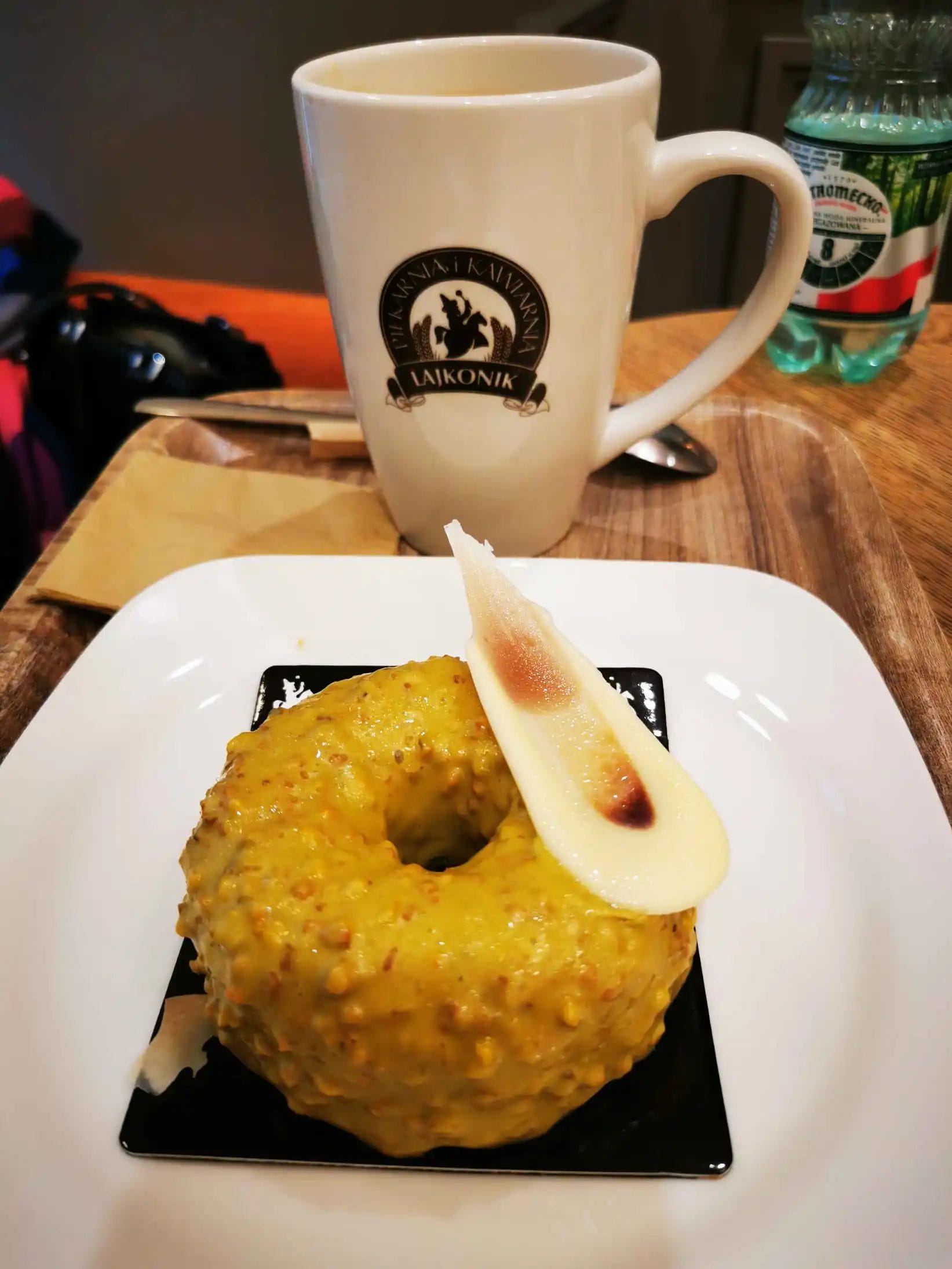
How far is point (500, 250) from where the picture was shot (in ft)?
2.35

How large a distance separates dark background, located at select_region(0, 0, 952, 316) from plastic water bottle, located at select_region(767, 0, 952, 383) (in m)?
0.84

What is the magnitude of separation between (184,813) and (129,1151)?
24 centimetres

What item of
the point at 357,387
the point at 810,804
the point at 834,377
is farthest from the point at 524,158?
the point at 834,377

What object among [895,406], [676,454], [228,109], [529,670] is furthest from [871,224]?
[228,109]

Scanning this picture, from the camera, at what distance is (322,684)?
2.41ft

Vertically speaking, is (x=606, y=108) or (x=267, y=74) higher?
(x=606, y=108)

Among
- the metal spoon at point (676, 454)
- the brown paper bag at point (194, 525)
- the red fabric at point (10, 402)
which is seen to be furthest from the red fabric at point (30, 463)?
the metal spoon at point (676, 454)

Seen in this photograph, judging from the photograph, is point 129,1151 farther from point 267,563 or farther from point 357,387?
point 357,387

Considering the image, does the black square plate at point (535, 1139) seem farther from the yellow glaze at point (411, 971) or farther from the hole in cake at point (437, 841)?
the hole in cake at point (437, 841)

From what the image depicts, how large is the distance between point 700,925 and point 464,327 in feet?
1.60

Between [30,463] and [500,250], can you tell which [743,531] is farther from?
[30,463]

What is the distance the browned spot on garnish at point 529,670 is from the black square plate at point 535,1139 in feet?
0.66

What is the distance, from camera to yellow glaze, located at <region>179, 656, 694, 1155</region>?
0.45 meters

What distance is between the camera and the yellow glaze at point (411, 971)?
446 mm
